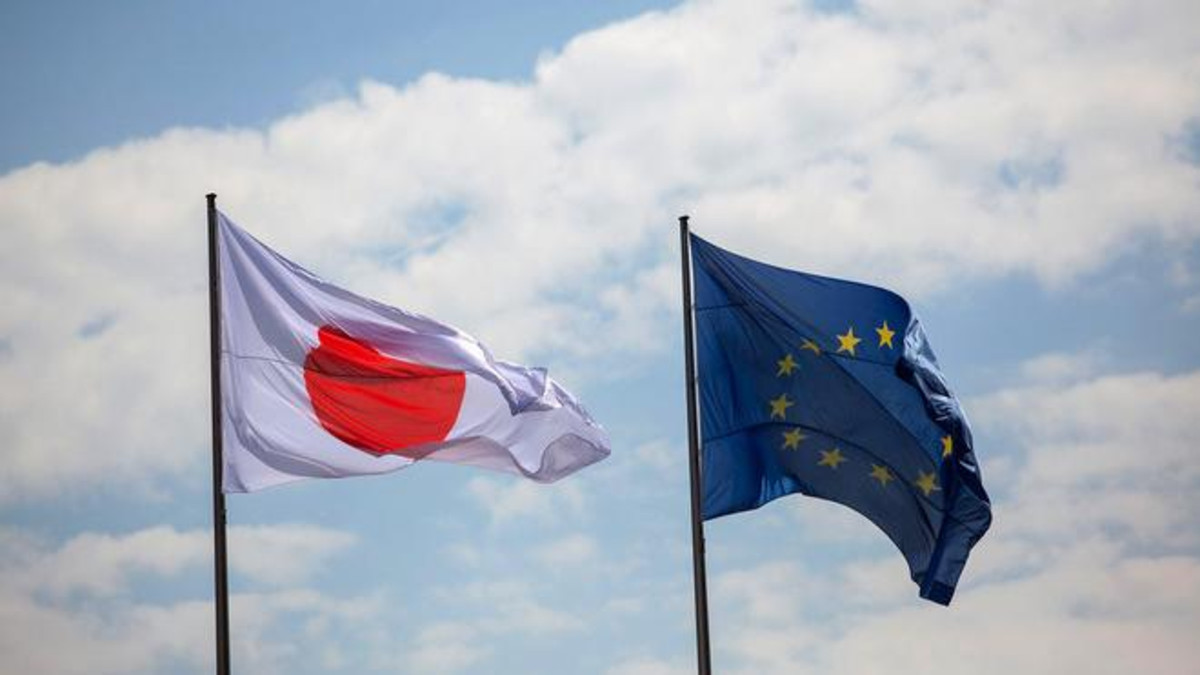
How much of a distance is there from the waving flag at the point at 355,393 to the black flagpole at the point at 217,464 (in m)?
0.21

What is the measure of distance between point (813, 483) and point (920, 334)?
3272 millimetres

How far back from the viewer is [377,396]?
43250 mm

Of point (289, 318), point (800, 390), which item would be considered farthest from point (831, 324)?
point (289, 318)

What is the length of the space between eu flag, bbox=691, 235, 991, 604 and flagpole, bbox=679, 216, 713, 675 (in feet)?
0.63

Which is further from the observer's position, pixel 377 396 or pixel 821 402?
pixel 821 402

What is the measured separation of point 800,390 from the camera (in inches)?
1820

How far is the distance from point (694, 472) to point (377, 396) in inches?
226

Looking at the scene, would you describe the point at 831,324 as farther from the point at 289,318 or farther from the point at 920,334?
the point at 289,318

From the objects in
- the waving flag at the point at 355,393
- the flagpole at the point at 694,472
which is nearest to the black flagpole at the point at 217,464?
the waving flag at the point at 355,393

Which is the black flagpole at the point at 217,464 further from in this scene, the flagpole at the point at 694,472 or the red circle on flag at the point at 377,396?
the flagpole at the point at 694,472

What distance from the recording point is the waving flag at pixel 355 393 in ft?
137

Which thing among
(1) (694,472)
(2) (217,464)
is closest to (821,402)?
(1) (694,472)

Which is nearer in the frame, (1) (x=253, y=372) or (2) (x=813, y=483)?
(1) (x=253, y=372)

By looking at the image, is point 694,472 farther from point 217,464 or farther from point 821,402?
point 217,464
